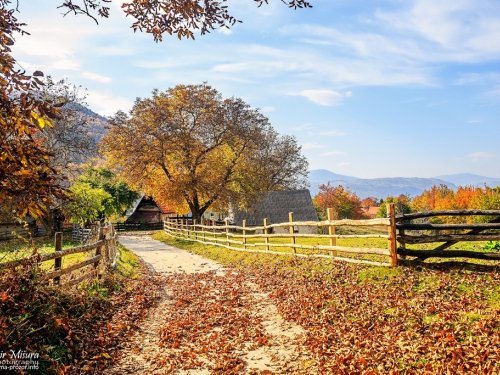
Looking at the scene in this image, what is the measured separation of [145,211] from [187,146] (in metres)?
31.3

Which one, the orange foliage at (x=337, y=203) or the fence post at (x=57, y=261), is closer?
the fence post at (x=57, y=261)

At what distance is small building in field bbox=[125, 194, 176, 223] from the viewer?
55.6m

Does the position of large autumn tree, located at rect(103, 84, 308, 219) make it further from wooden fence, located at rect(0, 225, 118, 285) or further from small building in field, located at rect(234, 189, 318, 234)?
wooden fence, located at rect(0, 225, 118, 285)

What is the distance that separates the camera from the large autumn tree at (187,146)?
28062 millimetres

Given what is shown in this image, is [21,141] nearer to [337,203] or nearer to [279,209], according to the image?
[279,209]

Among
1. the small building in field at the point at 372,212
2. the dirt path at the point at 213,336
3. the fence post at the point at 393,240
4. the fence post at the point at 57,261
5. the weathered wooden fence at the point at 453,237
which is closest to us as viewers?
the dirt path at the point at 213,336

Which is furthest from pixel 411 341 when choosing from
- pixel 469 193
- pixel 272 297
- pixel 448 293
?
pixel 469 193

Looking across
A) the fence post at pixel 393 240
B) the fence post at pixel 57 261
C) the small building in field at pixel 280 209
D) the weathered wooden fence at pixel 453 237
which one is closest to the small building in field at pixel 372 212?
the small building in field at pixel 280 209

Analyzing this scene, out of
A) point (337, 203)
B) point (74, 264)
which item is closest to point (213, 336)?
point (74, 264)

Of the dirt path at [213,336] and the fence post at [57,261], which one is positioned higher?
the fence post at [57,261]

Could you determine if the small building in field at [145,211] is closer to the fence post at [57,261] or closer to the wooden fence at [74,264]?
the wooden fence at [74,264]

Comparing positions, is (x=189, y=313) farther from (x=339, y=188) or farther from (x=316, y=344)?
(x=339, y=188)

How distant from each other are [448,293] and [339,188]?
77.2 metres

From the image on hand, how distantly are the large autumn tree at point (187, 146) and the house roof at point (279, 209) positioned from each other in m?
5.32
